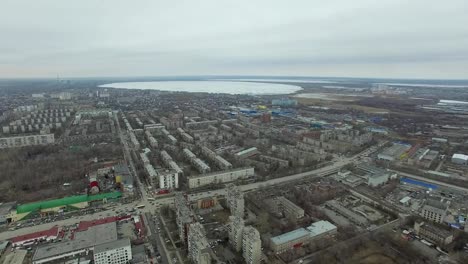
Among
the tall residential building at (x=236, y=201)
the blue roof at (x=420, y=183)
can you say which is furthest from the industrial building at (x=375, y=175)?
the tall residential building at (x=236, y=201)

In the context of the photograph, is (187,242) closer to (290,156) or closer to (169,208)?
(169,208)

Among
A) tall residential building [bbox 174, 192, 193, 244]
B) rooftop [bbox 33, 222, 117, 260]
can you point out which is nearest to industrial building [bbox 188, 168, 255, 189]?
tall residential building [bbox 174, 192, 193, 244]

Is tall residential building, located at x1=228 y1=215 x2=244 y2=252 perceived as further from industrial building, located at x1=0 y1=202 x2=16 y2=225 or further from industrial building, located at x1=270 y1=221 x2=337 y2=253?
industrial building, located at x1=0 y1=202 x2=16 y2=225

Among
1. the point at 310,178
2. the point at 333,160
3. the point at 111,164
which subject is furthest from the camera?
the point at 333,160

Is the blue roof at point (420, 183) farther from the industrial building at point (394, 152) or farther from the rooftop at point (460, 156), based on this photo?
the rooftop at point (460, 156)

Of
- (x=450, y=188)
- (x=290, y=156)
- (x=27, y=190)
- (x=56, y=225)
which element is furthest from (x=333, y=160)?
(x=27, y=190)

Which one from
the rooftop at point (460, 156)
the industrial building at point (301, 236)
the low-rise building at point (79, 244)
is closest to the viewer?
the low-rise building at point (79, 244)

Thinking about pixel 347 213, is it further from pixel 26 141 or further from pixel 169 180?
pixel 26 141
